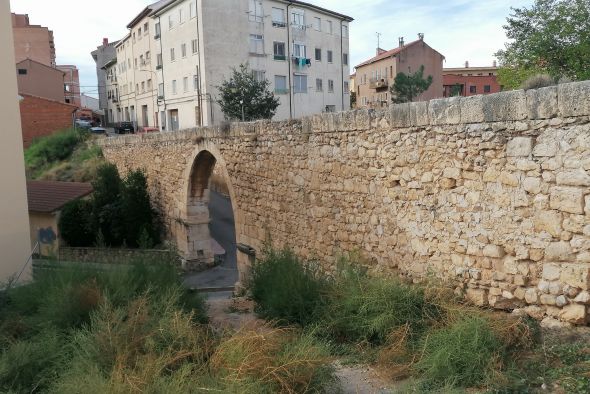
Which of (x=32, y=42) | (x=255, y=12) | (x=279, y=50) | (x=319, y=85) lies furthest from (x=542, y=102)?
(x=32, y=42)

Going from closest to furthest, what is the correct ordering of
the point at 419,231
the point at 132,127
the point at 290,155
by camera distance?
the point at 419,231, the point at 290,155, the point at 132,127

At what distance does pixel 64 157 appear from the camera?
1029 inches

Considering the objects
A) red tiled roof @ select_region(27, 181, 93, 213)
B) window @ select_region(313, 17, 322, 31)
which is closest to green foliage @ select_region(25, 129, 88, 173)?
red tiled roof @ select_region(27, 181, 93, 213)

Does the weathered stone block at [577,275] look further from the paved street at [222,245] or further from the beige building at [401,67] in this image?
the beige building at [401,67]

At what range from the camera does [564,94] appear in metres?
4.29

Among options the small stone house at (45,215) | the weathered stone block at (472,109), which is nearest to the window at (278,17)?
the small stone house at (45,215)

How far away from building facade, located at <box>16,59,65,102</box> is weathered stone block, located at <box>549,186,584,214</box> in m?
38.2

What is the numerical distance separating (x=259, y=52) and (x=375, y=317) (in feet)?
94.9

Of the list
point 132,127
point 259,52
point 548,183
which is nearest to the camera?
point 548,183

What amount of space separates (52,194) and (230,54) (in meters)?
15.9

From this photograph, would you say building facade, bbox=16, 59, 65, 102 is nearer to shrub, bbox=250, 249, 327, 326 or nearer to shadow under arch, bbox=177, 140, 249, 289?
shadow under arch, bbox=177, 140, 249, 289

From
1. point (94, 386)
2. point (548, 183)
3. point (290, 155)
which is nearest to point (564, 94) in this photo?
point (548, 183)

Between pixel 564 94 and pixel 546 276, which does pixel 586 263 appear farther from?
pixel 564 94

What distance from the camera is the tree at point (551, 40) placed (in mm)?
19984
